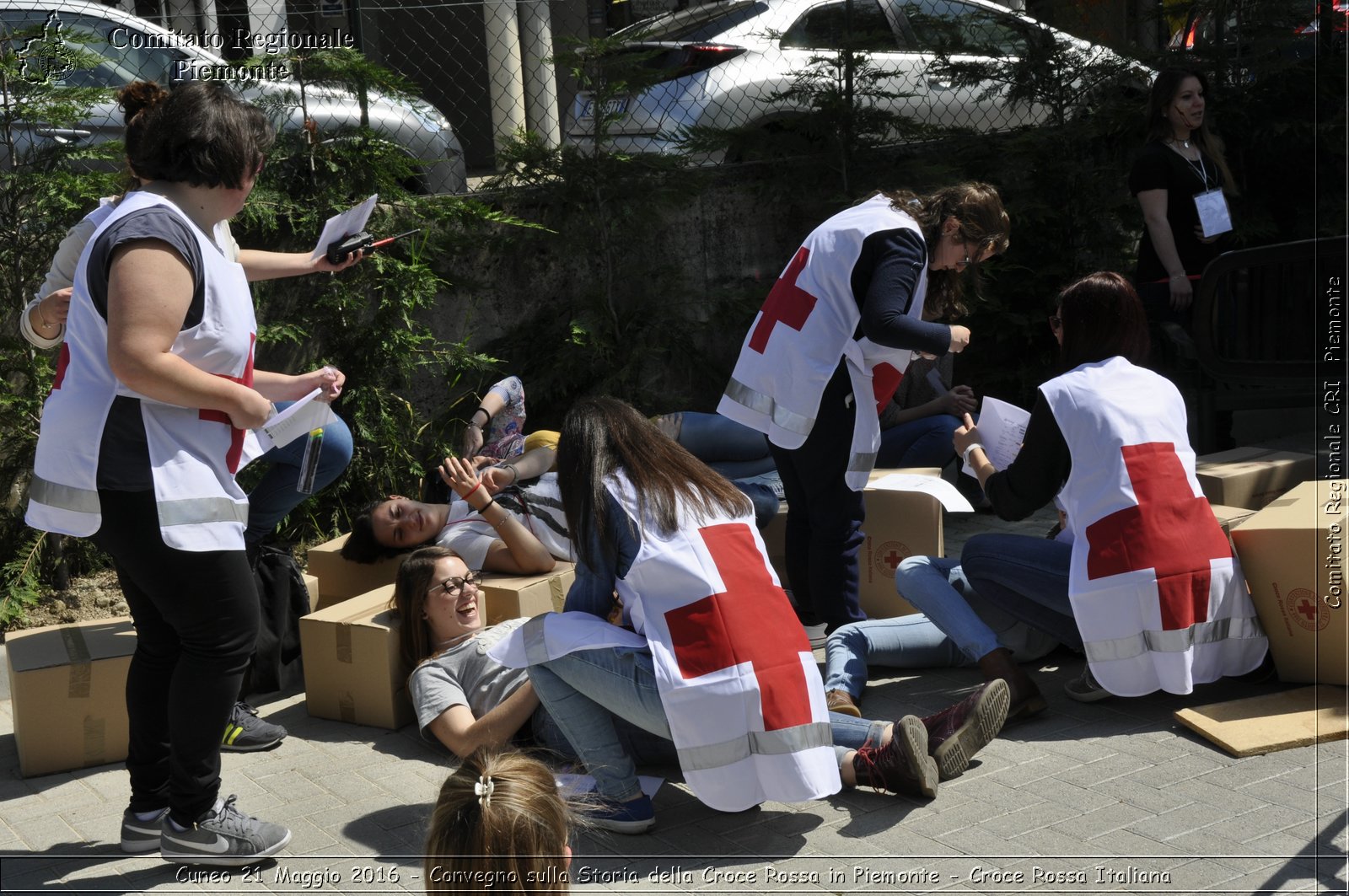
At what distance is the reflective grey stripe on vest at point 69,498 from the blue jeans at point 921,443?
11.4ft

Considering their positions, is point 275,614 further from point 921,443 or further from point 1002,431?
point 921,443

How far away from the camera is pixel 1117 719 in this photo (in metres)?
3.82

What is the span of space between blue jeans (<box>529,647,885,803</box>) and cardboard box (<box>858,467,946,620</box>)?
1452mm

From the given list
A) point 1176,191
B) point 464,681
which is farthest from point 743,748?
point 1176,191

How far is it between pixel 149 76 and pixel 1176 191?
498 centimetres

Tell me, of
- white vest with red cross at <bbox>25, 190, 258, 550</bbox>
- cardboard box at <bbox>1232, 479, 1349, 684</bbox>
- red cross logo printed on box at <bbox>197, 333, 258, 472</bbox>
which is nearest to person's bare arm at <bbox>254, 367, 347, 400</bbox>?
red cross logo printed on box at <bbox>197, 333, 258, 472</bbox>

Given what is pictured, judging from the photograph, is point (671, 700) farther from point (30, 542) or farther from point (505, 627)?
point (30, 542)

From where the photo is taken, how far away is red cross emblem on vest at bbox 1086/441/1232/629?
3605mm

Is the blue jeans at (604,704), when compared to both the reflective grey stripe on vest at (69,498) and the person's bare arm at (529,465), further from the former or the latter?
the person's bare arm at (529,465)

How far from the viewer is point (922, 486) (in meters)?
4.71

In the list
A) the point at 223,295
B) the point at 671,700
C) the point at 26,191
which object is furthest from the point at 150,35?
the point at 671,700

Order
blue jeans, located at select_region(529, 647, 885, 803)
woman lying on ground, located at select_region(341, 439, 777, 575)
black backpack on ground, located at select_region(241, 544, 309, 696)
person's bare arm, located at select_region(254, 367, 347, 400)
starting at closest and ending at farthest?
blue jeans, located at select_region(529, 647, 885, 803)
person's bare arm, located at select_region(254, 367, 347, 400)
black backpack on ground, located at select_region(241, 544, 309, 696)
woman lying on ground, located at select_region(341, 439, 777, 575)

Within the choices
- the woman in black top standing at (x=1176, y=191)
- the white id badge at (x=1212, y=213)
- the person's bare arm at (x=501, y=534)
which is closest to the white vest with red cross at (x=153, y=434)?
the person's bare arm at (x=501, y=534)

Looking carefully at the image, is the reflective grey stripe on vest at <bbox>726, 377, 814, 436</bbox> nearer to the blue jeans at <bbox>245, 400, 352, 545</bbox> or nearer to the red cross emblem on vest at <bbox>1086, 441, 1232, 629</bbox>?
the red cross emblem on vest at <bbox>1086, 441, 1232, 629</bbox>
